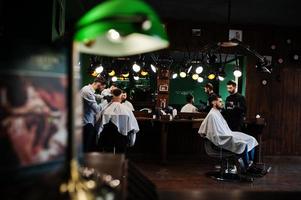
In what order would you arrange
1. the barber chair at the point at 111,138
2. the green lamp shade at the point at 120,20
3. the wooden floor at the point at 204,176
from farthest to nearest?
the barber chair at the point at 111,138
the wooden floor at the point at 204,176
the green lamp shade at the point at 120,20

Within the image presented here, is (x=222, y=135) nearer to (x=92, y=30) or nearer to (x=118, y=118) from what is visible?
(x=118, y=118)

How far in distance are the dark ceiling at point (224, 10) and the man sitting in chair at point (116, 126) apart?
181 cm

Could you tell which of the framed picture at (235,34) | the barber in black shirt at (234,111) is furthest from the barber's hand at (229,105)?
the framed picture at (235,34)

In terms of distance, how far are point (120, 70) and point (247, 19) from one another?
3.05 m

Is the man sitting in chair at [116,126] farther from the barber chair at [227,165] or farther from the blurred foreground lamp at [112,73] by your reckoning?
the blurred foreground lamp at [112,73]

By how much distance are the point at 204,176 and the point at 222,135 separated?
894 millimetres

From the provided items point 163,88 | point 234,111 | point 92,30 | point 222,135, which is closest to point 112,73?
point 163,88

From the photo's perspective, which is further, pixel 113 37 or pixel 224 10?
pixel 224 10

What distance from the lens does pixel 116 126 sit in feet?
19.0

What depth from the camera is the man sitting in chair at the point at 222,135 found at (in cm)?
538

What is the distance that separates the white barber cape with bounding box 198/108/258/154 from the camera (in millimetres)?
5379

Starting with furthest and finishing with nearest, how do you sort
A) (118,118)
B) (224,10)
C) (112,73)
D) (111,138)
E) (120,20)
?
(112,73), (224,10), (118,118), (111,138), (120,20)

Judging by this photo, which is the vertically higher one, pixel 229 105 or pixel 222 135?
pixel 229 105

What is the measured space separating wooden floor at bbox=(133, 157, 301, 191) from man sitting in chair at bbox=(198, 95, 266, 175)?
0.51 meters
